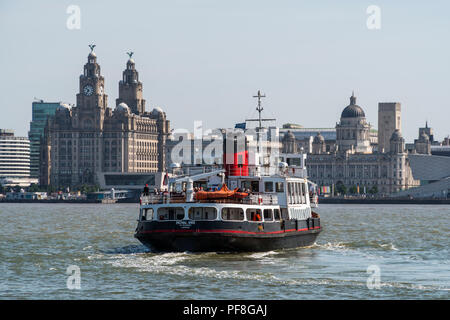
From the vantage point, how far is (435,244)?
7325 centimetres

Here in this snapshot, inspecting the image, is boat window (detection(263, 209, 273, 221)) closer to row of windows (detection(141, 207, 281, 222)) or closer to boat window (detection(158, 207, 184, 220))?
row of windows (detection(141, 207, 281, 222))

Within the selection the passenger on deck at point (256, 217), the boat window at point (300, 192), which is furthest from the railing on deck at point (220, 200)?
the boat window at point (300, 192)

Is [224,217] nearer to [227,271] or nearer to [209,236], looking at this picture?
[209,236]

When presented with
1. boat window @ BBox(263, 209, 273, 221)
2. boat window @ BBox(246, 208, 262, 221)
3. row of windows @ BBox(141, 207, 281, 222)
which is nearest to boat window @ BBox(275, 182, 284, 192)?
boat window @ BBox(263, 209, 273, 221)

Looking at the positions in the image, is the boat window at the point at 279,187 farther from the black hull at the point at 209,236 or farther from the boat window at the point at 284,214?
the black hull at the point at 209,236

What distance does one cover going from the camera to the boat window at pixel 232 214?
60.7 m

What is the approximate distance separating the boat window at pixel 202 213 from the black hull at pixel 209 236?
140 cm

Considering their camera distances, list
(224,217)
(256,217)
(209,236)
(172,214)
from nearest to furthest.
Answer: (209,236) → (224,217) → (172,214) → (256,217)

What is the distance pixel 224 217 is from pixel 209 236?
2.62m

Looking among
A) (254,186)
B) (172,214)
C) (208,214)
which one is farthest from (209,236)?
(254,186)

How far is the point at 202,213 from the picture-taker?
6012 cm
